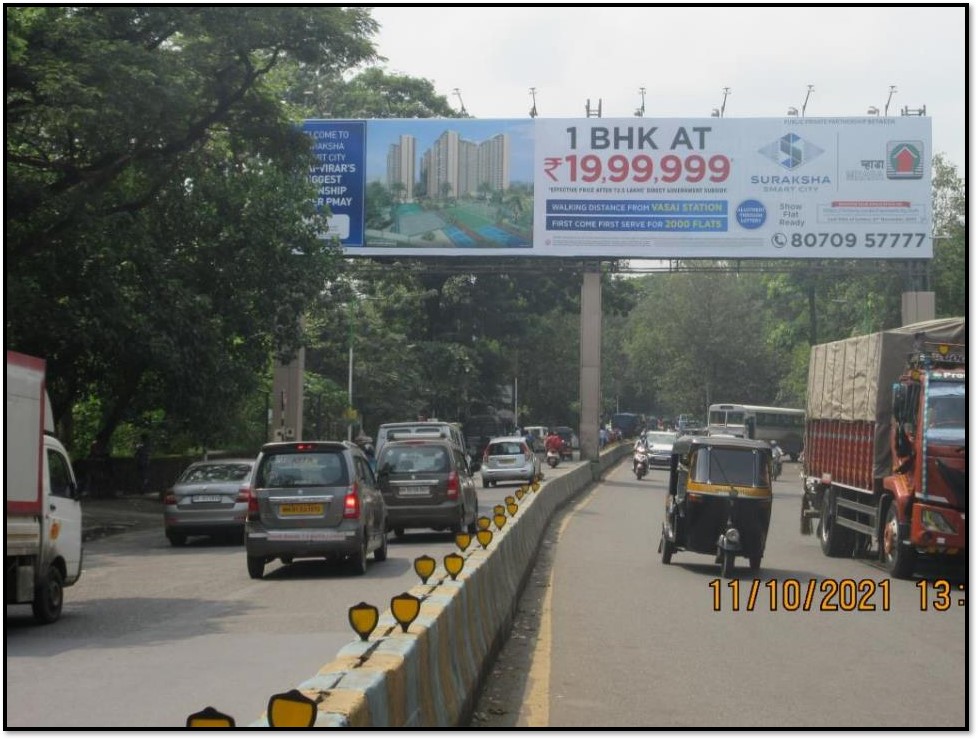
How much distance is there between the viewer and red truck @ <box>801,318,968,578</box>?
17.2 metres

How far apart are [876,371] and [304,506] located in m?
8.33

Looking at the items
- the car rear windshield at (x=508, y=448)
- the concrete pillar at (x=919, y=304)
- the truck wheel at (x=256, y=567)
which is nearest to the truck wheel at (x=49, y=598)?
the truck wheel at (x=256, y=567)

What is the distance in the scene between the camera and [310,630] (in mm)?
13180

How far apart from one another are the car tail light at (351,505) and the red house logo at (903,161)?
32.1m

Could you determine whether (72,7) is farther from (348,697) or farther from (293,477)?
(348,697)

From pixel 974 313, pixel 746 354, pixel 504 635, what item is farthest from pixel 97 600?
pixel 746 354

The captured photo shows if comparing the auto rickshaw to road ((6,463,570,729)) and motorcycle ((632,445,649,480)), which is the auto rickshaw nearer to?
road ((6,463,570,729))

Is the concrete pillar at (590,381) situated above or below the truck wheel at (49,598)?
above

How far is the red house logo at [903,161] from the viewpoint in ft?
150

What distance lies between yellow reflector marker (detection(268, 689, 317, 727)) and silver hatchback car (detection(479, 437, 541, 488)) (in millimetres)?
39799

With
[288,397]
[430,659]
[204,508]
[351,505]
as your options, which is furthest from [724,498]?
[288,397]

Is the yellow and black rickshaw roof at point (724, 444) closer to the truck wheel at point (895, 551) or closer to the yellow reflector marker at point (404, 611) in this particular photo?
the truck wheel at point (895, 551)

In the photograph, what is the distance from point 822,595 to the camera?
55.8 feet

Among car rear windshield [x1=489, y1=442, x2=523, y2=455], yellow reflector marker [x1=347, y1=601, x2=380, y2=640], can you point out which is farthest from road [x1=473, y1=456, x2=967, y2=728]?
car rear windshield [x1=489, y1=442, x2=523, y2=455]
